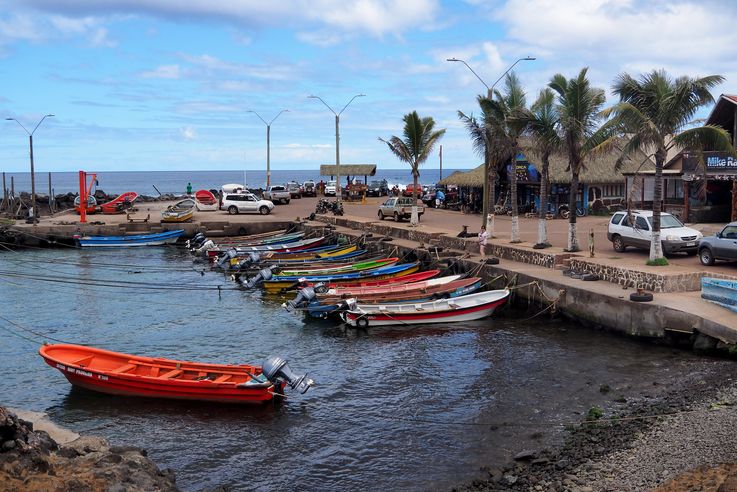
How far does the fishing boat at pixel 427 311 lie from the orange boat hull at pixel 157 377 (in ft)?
23.8

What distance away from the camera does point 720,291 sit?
20375mm

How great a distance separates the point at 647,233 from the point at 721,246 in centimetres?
359

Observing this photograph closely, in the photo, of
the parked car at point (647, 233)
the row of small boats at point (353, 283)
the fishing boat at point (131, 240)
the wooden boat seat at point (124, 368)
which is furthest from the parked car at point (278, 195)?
the wooden boat seat at point (124, 368)

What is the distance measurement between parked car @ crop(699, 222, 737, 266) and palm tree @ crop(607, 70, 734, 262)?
7.62 feet

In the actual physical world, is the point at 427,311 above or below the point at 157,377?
above

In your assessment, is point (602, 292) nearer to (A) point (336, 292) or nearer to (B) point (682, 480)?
(A) point (336, 292)

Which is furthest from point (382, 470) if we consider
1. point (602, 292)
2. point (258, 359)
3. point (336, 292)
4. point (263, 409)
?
point (336, 292)

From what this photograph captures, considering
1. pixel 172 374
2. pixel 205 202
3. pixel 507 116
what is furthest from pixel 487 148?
pixel 205 202

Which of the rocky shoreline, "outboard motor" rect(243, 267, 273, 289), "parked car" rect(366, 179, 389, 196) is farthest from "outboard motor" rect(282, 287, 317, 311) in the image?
"parked car" rect(366, 179, 389, 196)

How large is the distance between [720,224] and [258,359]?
27.2m

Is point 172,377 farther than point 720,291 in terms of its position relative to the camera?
No

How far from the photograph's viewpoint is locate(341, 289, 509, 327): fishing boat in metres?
24.5

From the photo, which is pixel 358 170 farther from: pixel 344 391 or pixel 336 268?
pixel 344 391

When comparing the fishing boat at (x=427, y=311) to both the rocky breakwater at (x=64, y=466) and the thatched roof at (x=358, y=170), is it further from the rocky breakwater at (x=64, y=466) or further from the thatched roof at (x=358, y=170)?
the thatched roof at (x=358, y=170)
